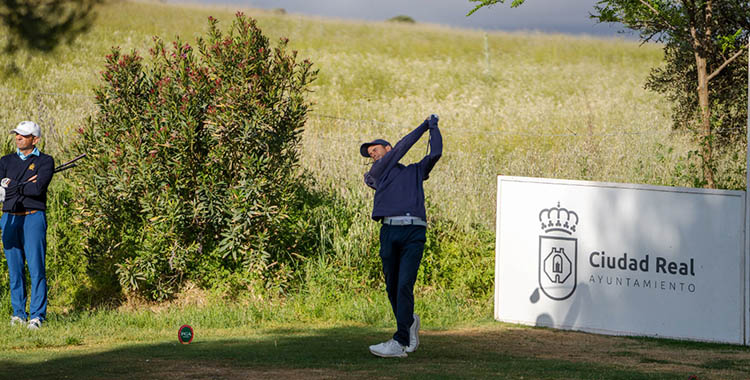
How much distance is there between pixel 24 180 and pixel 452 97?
23848mm

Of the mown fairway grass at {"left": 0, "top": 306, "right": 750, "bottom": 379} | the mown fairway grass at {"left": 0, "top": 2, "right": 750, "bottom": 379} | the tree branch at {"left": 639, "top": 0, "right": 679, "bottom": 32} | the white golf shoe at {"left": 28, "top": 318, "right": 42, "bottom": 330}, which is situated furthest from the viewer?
the tree branch at {"left": 639, "top": 0, "right": 679, "bottom": 32}

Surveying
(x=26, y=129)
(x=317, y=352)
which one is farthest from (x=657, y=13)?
(x=26, y=129)

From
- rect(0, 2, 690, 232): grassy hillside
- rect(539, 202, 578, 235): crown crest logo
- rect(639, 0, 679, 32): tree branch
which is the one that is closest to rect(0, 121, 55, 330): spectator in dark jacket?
rect(0, 2, 690, 232): grassy hillside

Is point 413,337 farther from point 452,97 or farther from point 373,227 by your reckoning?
point 452,97

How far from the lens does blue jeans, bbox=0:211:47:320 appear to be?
30.3ft

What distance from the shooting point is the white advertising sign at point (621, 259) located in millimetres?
9258

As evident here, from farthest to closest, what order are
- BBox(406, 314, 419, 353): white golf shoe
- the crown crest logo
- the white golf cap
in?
the crown crest logo
the white golf cap
BBox(406, 314, 419, 353): white golf shoe

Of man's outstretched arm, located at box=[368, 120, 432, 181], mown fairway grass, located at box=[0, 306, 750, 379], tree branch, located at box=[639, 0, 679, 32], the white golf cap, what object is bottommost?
mown fairway grass, located at box=[0, 306, 750, 379]

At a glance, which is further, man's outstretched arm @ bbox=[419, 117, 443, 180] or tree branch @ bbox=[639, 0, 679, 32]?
tree branch @ bbox=[639, 0, 679, 32]

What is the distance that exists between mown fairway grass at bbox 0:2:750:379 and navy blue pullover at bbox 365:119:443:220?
52.7 inches

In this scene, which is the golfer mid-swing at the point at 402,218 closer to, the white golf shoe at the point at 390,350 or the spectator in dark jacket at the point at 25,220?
the white golf shoe at the point at 390,350

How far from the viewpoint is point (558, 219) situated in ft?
33.5

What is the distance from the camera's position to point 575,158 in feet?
51.0

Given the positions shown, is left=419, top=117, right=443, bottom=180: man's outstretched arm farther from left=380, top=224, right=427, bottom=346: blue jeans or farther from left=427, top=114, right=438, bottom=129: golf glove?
left=380, top=224, right=427, bottom=346: blue jeans
